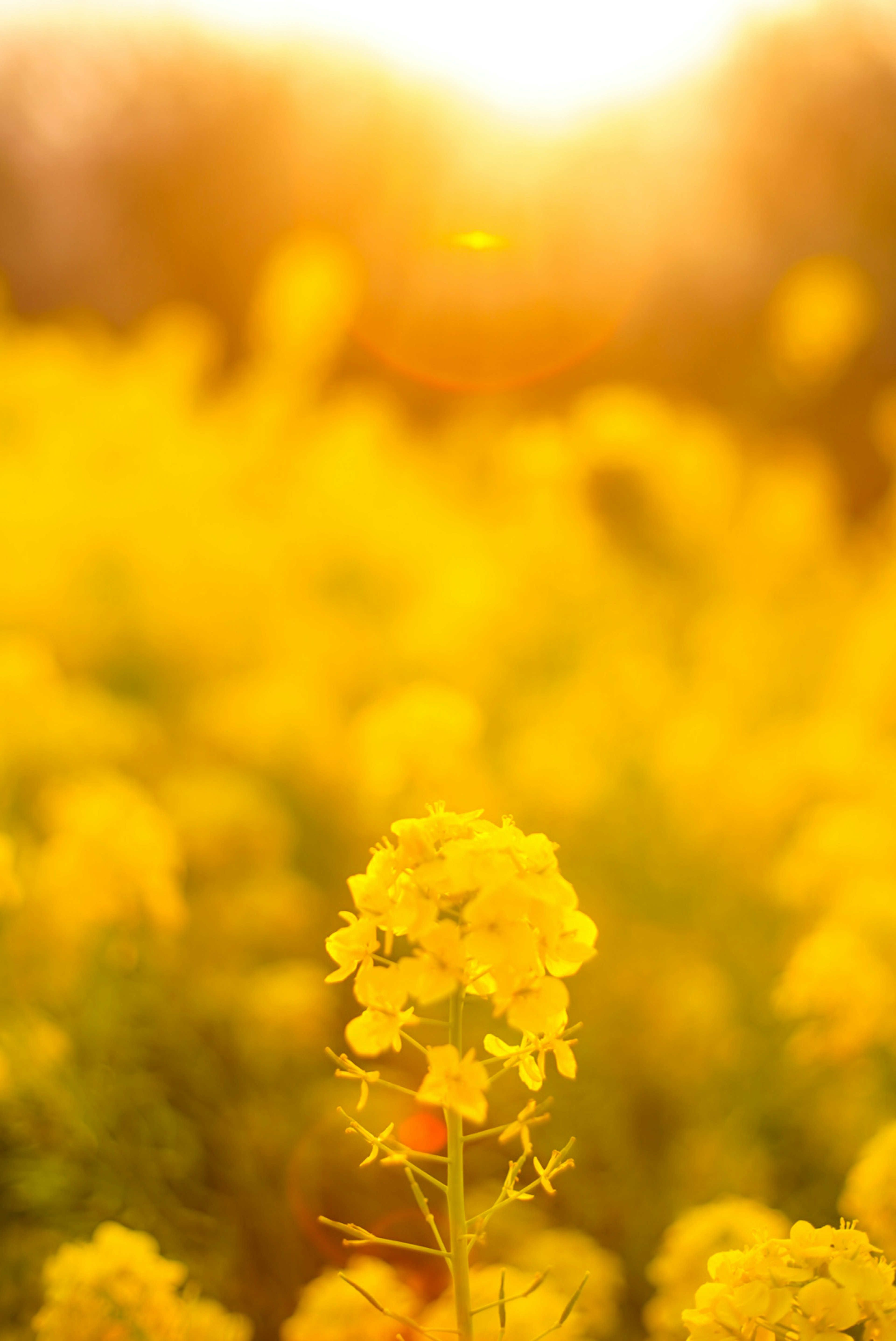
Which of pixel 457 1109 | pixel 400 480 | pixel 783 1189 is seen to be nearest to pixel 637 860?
pixel 783 1189

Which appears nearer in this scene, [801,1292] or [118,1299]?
[801,1292]

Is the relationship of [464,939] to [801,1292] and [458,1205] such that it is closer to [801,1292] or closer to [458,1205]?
[458,1205]

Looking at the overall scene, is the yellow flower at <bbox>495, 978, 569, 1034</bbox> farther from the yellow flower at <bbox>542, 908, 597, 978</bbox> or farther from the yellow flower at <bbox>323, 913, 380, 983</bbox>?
the yellow flower at <bbox>323, 913, 380, 983</bbox>

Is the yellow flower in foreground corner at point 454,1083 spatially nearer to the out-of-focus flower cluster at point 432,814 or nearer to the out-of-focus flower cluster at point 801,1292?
the out-of-focus flower cluster at point 432,814

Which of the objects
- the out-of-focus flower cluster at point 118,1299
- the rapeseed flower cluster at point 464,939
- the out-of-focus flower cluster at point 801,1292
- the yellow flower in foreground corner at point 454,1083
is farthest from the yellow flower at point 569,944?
the out-of-focus flower cluster at point 118,1299

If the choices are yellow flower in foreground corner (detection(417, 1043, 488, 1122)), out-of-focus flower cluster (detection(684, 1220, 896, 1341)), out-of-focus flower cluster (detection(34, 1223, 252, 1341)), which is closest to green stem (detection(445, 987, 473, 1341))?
yellow flower in foreground corner (detection(417, 1043, 488, 1122))

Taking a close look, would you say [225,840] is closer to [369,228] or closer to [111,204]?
[369,228]

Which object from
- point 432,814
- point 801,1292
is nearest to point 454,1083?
point 432,814

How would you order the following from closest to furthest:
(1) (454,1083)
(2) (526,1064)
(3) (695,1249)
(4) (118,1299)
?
(1) (454,1083) < (2) (526,1064) < (4) (118,1299) < (3) (695,1249)
